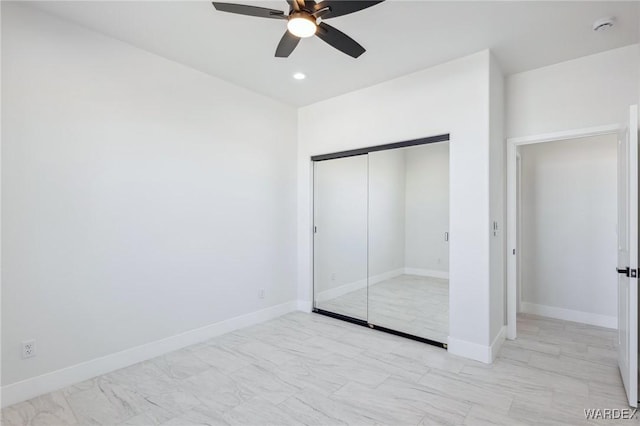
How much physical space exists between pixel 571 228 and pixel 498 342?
200cm

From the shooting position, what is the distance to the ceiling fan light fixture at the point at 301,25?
197 centimetres

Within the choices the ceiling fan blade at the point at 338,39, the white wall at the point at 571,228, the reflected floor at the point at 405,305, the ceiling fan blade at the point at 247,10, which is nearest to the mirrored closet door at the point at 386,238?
the reflected floor at the point at 405,305

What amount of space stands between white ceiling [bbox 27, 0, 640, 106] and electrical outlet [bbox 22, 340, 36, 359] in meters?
2.50

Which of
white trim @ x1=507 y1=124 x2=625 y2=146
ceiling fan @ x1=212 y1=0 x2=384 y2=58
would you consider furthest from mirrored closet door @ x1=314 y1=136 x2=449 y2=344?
ceiling fan @ x1=212 y1=0 x2=384 y2=58

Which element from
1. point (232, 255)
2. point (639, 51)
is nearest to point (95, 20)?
point (232, 255)

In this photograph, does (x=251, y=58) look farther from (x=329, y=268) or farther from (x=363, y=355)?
(x=363, y=355)

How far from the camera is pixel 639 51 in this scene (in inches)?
110

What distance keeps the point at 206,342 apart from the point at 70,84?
105 inches

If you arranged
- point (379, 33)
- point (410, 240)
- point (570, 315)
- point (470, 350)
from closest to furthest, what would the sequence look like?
point (379, 33) < point (470, 350) < point (410, 240) < point (570, 315)

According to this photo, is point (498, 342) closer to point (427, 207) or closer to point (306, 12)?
point (427, 207)

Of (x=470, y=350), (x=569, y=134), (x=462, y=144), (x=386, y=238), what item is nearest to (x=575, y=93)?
(x=569, y=134)

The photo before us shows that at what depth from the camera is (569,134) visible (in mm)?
3229

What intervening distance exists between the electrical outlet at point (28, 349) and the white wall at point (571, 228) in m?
5.34

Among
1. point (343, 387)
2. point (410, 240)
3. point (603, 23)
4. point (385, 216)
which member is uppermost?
point (603, 23)
